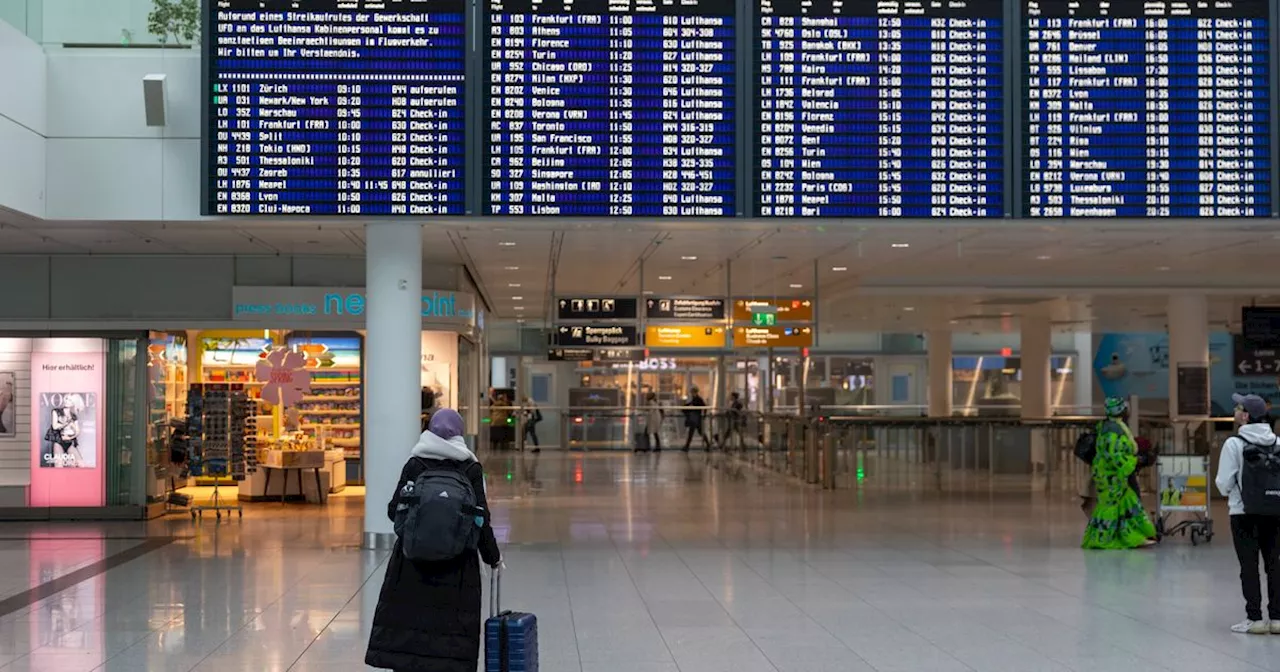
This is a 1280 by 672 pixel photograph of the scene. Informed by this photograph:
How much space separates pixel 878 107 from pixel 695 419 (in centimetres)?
2087

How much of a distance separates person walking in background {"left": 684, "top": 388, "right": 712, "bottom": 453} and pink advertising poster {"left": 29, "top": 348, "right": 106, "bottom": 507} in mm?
16901

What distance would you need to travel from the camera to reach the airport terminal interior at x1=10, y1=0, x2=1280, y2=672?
829 cm

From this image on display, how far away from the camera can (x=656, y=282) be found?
20719 millimetres

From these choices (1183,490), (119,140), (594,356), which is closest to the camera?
(119,140)

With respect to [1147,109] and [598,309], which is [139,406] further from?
[1147,109]

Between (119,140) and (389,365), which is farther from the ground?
(119,140)

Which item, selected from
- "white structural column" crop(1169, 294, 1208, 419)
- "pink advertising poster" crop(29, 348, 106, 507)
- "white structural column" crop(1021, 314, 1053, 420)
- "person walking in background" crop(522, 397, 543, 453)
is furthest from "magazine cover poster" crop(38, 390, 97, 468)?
"white structural column" crop(1021, 314, 1053, 420)

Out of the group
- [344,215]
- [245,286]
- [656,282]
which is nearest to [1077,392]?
[656,282]

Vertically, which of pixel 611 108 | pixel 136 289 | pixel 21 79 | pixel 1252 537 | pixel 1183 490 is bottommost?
pixel 1183 490

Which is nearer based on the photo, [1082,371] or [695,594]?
[695,594]

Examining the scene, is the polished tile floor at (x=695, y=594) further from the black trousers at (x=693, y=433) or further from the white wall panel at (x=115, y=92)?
the black trousers at (x=693, y=433)

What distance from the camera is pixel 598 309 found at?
54.5 feet

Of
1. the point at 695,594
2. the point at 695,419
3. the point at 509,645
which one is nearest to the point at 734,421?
the point at 695,419

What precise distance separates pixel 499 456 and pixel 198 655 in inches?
840
